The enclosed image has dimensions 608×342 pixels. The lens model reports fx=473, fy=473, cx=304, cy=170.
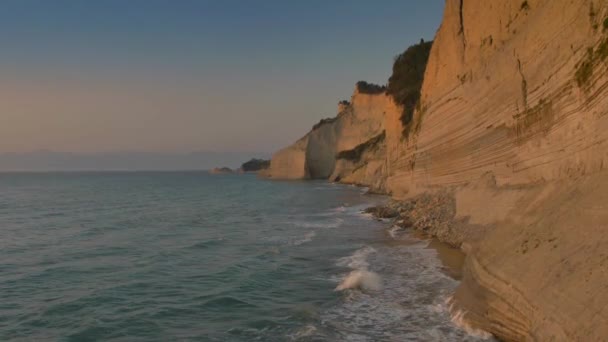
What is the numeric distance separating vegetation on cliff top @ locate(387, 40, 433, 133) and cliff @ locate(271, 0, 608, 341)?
37.6ft

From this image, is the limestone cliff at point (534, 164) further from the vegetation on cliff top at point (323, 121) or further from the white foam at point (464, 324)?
the vegetation on cliff top at point (323, 121)

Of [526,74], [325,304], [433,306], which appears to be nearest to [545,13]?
[526,74]

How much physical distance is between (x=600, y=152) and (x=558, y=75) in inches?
119

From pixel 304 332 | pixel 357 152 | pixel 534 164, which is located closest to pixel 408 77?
pixel 534 164

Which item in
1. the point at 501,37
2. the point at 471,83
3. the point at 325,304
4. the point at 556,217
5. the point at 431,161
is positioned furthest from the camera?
the point at 431,161

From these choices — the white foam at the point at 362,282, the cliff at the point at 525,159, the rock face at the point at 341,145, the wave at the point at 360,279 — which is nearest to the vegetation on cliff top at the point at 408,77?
the cliff at the point at 525,159

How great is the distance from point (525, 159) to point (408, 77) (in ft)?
95.2

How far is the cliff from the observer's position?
673 cm

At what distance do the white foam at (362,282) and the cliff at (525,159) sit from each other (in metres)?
3.20

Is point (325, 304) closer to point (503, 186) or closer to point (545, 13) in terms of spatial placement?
point (503, 186)

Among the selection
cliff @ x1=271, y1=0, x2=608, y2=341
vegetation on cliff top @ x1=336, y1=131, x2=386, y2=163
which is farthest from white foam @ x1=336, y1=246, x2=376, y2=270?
vegetation on cliff top @ x1=336, y1=131, x2=386, y2=163

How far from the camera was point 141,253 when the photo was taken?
62.2 feet

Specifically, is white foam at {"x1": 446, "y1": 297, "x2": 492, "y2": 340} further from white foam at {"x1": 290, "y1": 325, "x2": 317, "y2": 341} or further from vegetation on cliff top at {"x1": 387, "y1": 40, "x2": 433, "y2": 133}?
vegetation on cliff top at {"x1": 387, "y1": 40, "x2": 433, "y2": 133}

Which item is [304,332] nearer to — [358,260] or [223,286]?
[223,286]
